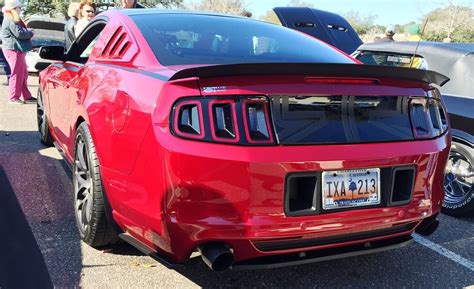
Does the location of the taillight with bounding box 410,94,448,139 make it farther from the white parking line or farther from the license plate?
the white parking line

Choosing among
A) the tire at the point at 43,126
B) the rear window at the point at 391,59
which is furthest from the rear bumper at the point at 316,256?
the tire at the point at 43,126

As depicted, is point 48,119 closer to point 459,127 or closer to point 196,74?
point 196,74

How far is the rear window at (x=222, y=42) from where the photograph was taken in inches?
111

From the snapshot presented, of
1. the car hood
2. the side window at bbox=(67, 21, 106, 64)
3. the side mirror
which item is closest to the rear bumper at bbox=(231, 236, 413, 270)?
the side window at bbox=(67, 21, 106, 64)

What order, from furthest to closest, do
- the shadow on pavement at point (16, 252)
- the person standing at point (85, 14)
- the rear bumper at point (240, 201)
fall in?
1. the person standing at point (85, 14)
2. the rear bumper at point (240, 201)
3. the shadow on pavement at point (16, 252)

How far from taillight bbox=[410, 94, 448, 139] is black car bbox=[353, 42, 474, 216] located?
114 cm

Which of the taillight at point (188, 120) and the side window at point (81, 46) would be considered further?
the side window at point (81, 46)

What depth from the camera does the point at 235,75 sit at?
221 cm

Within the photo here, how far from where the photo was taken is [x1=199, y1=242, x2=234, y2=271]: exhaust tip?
215 cm

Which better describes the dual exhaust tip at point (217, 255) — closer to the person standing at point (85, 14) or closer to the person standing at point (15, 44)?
the person standing at point (85, 14)

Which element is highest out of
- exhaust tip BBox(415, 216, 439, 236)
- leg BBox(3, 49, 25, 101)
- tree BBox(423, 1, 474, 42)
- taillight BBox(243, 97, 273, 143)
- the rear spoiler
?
the rear spoiler

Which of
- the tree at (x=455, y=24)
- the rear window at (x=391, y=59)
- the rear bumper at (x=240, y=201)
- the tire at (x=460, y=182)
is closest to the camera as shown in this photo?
the rear bumper at (x=240, y=201)

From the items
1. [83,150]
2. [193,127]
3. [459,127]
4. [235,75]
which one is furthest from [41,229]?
[459,127]

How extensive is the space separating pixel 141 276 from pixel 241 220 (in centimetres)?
94
